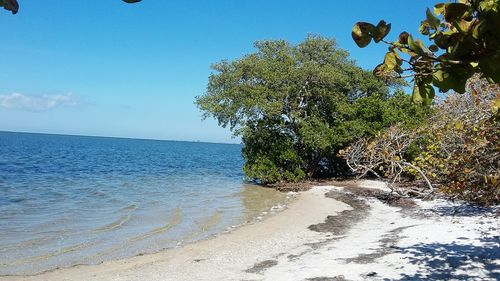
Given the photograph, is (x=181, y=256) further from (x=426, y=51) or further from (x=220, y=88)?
(x=220, y=88)

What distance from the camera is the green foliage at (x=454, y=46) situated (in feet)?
6.12

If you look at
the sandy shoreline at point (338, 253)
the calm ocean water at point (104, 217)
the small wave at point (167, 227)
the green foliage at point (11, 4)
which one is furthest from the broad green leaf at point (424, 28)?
the small wave at point (167, 227)

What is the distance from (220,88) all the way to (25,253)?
1582 centimetres

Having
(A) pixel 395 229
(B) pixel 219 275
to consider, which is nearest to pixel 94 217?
(B) pixel 219 275

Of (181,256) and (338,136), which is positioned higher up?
(338,136)

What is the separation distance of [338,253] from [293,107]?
16.1 metres

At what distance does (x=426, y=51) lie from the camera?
2070 millimetres

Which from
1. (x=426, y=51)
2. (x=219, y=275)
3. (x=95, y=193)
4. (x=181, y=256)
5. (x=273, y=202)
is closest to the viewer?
(x=426, y=51)

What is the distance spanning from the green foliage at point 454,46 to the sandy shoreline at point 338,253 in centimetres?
538

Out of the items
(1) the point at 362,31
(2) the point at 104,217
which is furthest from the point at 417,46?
(2) the point at 104,217

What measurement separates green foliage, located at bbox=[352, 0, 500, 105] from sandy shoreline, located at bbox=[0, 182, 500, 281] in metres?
5.38

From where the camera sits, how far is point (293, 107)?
2475cm

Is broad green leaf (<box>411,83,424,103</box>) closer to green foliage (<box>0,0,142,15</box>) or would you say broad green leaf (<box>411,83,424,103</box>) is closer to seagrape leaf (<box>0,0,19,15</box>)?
green foliage (<box>0,0,142,15</box>)

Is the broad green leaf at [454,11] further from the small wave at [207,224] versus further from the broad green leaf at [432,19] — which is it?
the small wave at [207,224]
